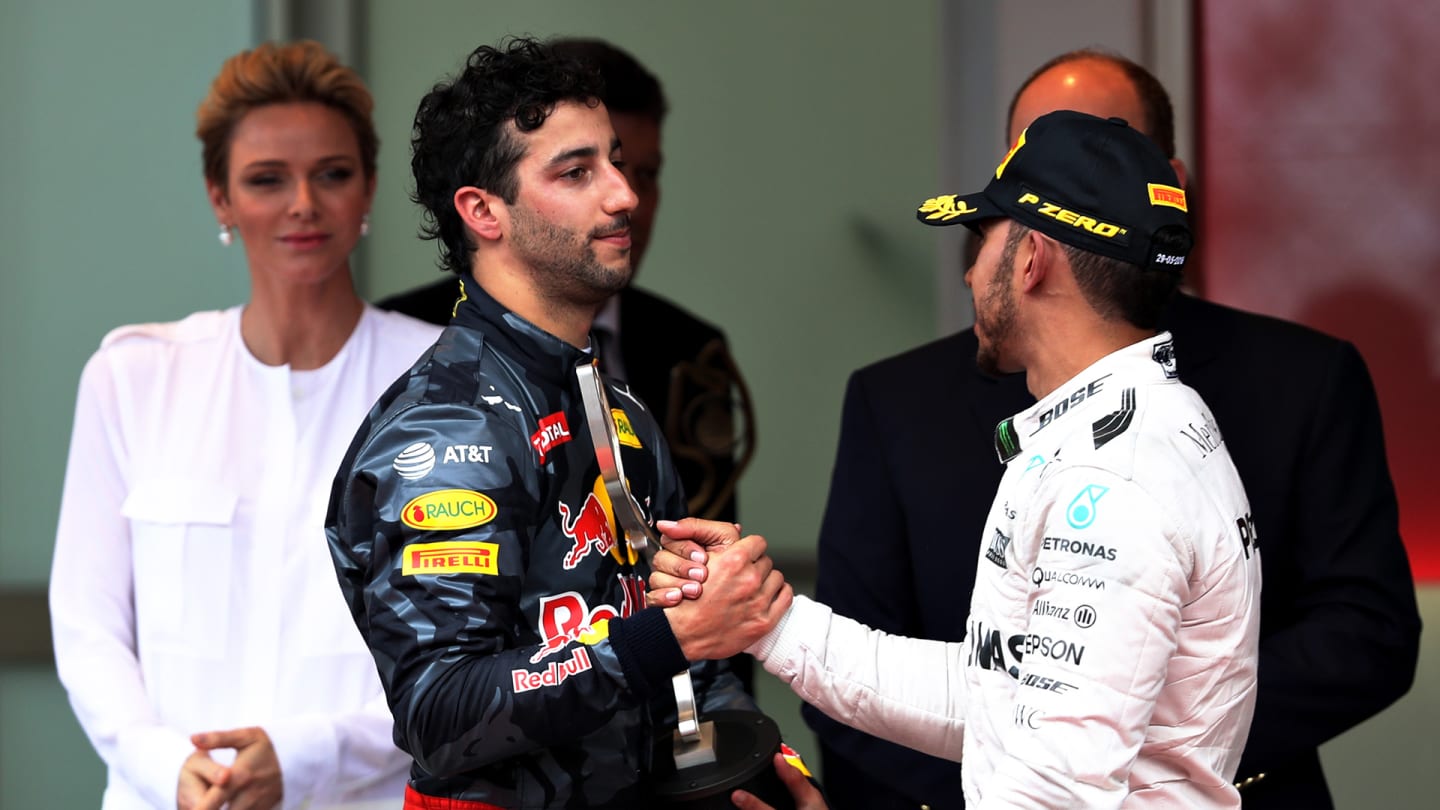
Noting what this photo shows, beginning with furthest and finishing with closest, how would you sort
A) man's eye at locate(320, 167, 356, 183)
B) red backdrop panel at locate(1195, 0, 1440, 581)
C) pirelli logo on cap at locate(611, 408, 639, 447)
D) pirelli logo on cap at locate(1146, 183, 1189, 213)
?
red backdrop panel at locate(1195, 0, 1440, 581) < man's eye at locate(320, 167, 356, 183) < pirelli logo on cap at locate(611, 408, 639, 447) < pirelli logo on cap at locate(1146, 183, 1189, 213)

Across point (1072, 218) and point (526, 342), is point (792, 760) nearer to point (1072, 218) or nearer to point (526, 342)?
point (526, 342)

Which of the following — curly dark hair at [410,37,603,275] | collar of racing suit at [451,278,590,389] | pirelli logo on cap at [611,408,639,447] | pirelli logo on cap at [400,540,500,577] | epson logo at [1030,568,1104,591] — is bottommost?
epson logo at [1030,568,1104,591]

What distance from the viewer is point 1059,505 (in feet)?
5.13

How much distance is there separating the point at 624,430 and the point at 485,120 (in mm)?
405

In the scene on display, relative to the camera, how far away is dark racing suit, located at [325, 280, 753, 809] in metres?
1.62

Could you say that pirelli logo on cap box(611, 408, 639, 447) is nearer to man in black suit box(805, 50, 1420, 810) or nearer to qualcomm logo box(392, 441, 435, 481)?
qualcomm logo box(392, 441, 435, 481)

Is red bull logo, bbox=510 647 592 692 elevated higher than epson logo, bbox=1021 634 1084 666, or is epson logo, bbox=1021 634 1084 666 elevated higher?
epson logo, bbox=1021 634 1084 666

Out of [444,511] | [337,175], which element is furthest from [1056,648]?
[337,175]

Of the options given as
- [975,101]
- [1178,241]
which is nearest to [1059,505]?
[1178,241]

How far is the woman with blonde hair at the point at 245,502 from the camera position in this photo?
2334 millimetres

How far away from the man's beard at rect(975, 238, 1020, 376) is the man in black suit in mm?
552

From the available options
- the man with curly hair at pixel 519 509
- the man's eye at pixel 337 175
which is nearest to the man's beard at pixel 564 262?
the man with curly hair at pixel 519 509

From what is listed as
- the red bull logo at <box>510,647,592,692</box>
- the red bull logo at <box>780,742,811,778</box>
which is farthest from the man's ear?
the red bull logo at <box>780,742,811,778</box>

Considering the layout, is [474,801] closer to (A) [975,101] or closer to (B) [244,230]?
(B) [244,230]
